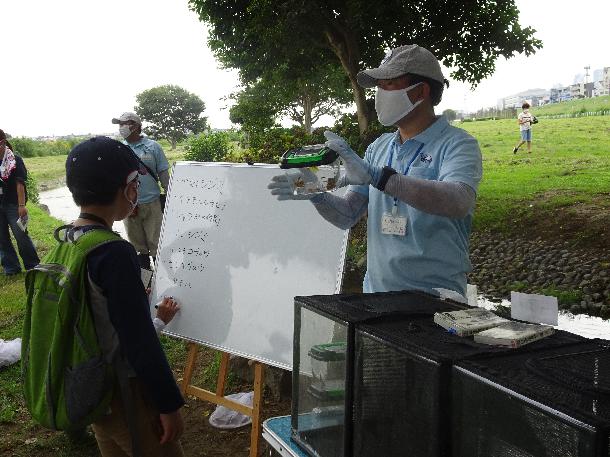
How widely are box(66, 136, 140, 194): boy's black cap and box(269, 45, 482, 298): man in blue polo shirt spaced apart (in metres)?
0.64

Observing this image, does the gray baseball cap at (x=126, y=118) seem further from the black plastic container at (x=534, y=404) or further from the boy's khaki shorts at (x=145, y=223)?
the black plastic container at (x=534, y=404)

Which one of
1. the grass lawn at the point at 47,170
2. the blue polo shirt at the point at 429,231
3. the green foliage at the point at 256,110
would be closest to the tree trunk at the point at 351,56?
the green foliage at the point at 256,110

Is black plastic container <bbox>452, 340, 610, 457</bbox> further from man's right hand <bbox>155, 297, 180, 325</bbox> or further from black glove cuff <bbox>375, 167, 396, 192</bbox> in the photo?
man's right hand <bbox>155, 297, 180, 325</bbox>

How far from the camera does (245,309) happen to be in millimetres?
2971

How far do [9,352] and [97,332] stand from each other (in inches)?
144

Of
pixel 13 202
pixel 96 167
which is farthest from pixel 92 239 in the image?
pixel 13 202

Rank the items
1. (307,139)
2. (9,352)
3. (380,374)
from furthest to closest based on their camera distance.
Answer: (307,139), (9,352), (380,374)

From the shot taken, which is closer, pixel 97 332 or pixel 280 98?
pixel 97 332

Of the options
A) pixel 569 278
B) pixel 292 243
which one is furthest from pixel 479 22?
pixel 292 243

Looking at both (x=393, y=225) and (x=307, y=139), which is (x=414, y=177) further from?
(x=307, y=139)

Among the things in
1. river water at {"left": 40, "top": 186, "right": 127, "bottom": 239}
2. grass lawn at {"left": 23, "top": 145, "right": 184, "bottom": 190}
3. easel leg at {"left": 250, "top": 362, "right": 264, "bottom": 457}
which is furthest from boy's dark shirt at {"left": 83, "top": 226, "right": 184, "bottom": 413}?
grass lawn at {"left": 23, "top": 145, "right": 184, "bottom": 190}

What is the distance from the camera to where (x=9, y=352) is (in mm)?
4695

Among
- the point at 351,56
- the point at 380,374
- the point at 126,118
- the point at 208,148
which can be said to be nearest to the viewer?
the point at 380,374

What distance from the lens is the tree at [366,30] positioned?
8.77 metres
